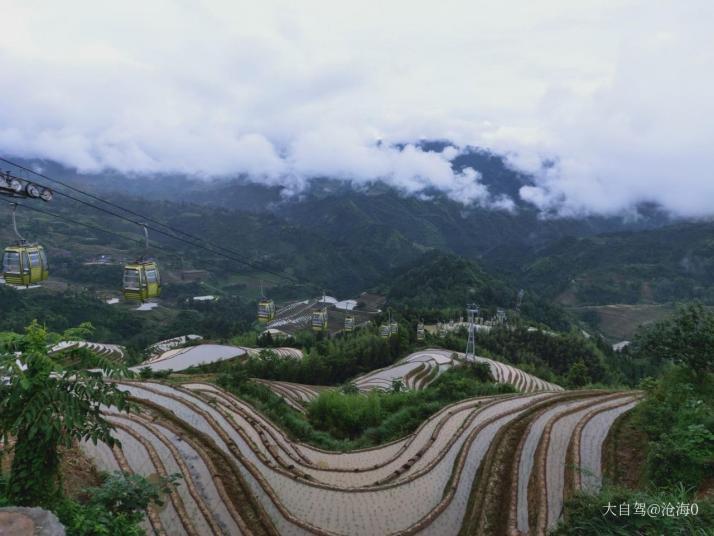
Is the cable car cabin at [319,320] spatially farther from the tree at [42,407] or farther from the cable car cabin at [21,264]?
the tree at [42,407]

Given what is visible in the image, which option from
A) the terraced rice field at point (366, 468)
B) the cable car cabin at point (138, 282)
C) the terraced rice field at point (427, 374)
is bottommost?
the terraced rice field at point (427, 374)

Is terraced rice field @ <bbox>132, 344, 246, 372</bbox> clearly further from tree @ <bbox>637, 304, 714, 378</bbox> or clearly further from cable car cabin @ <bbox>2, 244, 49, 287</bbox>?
tree @ <bbox>637, 304, 714, 378</bbox>

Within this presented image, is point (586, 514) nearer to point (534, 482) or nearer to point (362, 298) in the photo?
point (534, 482)

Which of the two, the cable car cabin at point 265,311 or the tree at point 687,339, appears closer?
the tree at point 687,339

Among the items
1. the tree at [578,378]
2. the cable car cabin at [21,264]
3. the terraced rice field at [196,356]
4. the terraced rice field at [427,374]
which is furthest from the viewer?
the tree at [578,378]

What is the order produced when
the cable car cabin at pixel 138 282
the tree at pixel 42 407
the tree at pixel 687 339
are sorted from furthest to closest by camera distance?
1. the tree at pixel 687 339
2. the cable car cabin at pixel 138 282
3. the tree at pixel 42 407

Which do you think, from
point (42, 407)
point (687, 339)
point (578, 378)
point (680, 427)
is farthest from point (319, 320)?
point (578, 378)

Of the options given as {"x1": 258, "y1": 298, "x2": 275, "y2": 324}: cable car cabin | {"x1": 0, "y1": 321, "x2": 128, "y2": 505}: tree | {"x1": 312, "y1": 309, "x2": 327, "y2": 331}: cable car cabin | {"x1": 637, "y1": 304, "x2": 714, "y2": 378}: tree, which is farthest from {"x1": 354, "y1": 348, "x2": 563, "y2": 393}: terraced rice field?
{"x1": 0, "y1": 321, "x2": 128, "y2": 505}: tree

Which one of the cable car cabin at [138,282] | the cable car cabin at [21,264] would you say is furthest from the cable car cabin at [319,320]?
the cable car cabin at [21,264]
